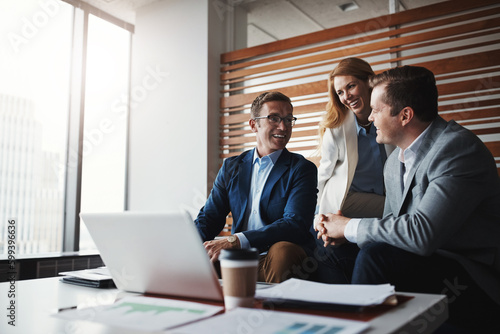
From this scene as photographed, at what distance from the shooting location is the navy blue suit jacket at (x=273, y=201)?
5.98 ft

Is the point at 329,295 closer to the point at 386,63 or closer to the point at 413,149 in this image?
the point at 413,149

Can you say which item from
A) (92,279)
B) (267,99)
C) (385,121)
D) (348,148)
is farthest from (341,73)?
(92,279)

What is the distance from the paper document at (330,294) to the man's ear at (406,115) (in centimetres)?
87

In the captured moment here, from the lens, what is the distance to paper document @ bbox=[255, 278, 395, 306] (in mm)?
874

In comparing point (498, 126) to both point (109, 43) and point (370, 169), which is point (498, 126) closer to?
point (370, 169)

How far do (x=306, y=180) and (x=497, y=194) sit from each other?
0.81m

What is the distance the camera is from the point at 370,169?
7.87 ft

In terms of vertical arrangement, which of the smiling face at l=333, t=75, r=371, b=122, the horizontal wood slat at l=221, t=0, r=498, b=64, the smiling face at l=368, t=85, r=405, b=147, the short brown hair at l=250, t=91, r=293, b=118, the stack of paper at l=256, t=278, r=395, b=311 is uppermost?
the horizontal wood slat at l=221, t=0, r=498, b=64

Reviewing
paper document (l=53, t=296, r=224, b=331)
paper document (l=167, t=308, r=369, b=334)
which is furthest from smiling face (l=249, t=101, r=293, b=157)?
paper document (l=167, t=308, r=369, b=334)

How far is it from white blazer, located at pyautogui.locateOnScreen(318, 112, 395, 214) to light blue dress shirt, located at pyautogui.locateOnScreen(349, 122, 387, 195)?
2.0 inches

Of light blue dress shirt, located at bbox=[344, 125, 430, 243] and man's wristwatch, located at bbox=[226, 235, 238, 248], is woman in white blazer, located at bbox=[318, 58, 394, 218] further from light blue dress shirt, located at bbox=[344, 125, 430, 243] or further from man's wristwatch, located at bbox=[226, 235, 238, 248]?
man's wristwatch, located at bbox=[226, 235, 238, 248]

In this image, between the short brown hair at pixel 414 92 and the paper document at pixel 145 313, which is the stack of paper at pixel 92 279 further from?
the short brown hair at pixel 414 92

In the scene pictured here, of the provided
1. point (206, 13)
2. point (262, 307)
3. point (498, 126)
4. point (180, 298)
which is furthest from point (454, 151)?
point (206, 13)

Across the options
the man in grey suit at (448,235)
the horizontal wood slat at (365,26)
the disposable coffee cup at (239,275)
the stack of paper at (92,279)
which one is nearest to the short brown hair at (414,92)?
the man in grey suit at (448,235)
